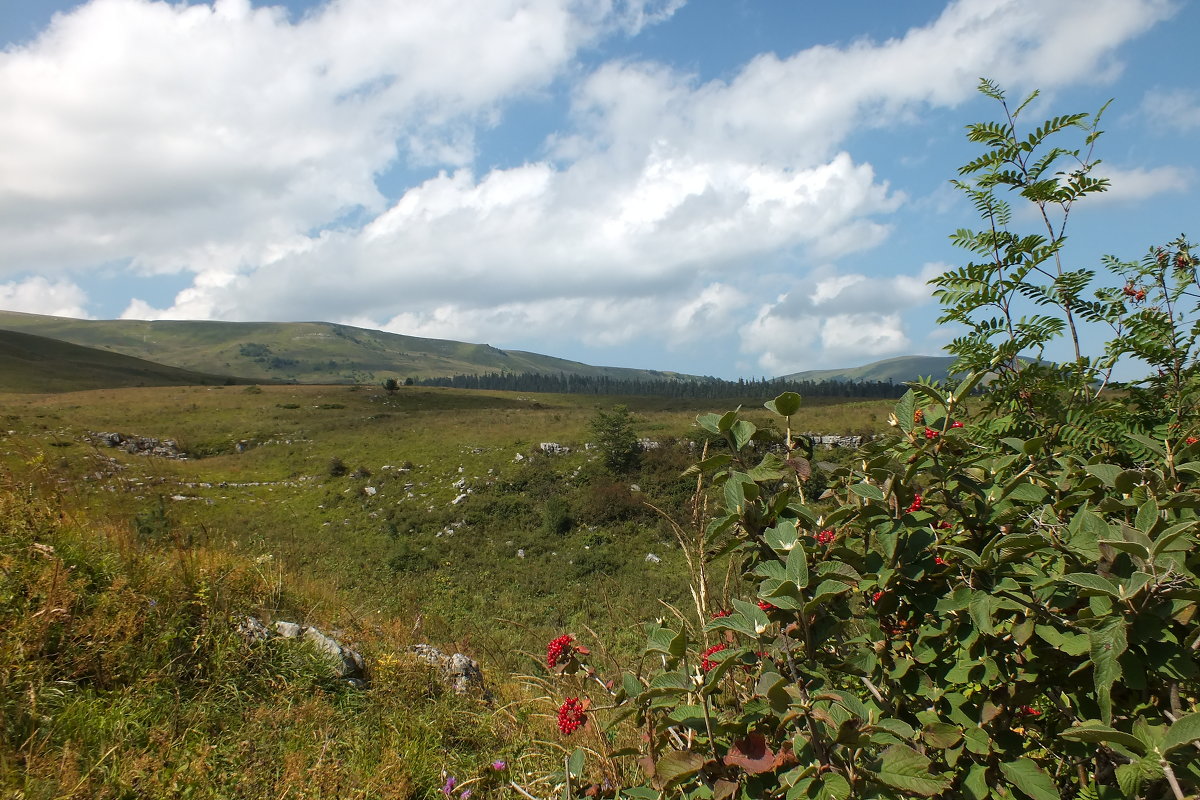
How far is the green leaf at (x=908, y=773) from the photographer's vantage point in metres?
1.30

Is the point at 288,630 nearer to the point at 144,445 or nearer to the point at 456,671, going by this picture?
the point at 456,671

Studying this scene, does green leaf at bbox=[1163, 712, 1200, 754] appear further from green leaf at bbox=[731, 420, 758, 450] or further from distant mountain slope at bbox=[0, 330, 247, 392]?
distant mountain slope at bbox=[0, 330, 247, 392]

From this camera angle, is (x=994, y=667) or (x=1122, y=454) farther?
(x=1122, y=454)

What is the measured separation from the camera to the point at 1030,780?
4.54ft

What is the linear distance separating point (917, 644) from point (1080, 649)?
42cm

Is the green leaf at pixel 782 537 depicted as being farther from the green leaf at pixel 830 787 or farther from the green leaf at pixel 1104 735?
the green leaf at pixel 1104 735

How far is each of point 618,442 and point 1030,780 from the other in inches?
1096

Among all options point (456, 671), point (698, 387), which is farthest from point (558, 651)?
point (698, 387)

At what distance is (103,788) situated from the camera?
297 centimetres

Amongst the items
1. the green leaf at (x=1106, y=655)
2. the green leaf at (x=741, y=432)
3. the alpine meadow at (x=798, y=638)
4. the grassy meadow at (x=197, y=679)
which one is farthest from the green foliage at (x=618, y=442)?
the green leaf at (x=1106, y=655)

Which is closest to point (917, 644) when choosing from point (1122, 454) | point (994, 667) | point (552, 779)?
point (994, 667)

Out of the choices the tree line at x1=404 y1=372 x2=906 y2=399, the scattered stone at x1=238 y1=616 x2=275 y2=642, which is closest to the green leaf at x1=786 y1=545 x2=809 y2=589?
the scattered stone at x1=238 y1=616 x2=275 y2=642

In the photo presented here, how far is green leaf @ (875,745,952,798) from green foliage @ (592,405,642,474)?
88.8ft

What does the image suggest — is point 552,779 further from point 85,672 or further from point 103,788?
point 85,672
